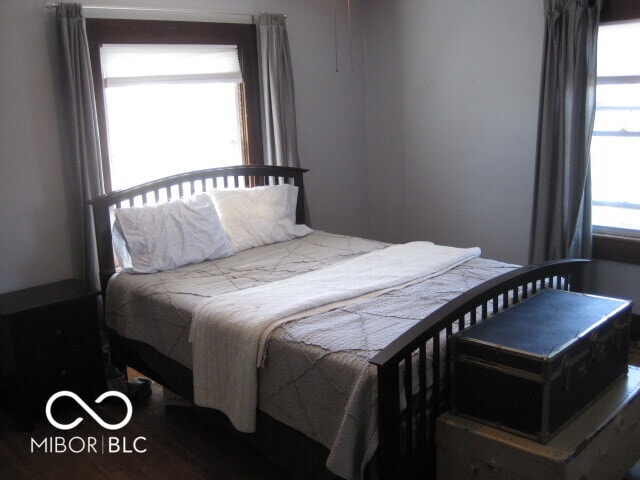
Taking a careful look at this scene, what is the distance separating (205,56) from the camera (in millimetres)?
4117

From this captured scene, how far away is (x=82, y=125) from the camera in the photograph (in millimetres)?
3461

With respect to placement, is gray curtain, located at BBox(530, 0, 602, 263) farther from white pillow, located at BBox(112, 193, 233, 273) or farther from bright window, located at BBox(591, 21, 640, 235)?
white pillow, located at BBox(112, 193, 233, 273)

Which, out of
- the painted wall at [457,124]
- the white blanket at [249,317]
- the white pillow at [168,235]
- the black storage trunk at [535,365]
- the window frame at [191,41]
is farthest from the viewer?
the painted wall at [457,124]

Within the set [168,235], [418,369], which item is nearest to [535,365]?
[418,369]

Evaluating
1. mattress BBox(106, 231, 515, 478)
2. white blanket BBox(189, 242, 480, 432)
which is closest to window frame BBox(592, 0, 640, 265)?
mattress BBox(106, 231, 515, 478)

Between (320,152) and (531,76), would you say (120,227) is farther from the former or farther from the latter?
(531,76)

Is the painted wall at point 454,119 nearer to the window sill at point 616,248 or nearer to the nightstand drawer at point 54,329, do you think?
the window sill at point 616,248

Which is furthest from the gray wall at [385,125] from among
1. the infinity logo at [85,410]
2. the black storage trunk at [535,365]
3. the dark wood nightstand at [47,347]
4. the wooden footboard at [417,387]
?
the wooden footboard at [417,387]

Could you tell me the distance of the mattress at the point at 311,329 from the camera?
82.6 inches

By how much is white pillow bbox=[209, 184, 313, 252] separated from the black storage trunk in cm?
175

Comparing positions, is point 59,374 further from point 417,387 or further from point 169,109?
point 417,387

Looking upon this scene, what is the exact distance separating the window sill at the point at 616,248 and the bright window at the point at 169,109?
2251 mm

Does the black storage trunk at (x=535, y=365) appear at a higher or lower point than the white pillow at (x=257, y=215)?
lower

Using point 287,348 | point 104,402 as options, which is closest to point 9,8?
point 104,402
